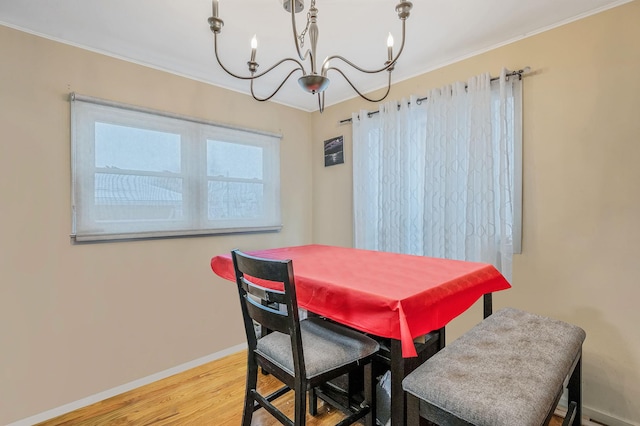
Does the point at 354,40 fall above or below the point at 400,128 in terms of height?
above

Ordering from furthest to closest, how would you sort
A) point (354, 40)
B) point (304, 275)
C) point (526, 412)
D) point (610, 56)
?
1. point (354, 40)
2. point (610, 56)
3. point (304, 275)
4. point (526, 412)

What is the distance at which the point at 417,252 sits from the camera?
235cm

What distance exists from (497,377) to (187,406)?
1809mm

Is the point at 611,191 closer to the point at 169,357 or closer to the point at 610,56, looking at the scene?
the point at 610,56

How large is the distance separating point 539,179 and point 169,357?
281cm

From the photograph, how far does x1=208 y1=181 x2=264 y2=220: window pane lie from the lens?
2.52 metres

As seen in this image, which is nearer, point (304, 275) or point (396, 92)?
point (304, 275)

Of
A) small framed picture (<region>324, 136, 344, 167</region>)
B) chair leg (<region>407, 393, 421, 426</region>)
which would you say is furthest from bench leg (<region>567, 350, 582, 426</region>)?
small framed picture (<region>324, 136, 344, 167</region>)

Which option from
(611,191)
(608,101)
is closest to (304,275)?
(611,191)

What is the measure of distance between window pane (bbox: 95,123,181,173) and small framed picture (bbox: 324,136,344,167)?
1.39m

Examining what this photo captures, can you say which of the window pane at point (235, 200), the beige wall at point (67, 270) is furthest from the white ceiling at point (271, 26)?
the window pane at point (235, 200)

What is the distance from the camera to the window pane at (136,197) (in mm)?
1997

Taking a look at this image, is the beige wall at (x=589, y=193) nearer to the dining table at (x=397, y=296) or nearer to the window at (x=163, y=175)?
the dining table at (x=397, y=296)

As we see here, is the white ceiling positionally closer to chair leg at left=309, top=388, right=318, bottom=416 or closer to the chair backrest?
Result: the chair backrest
